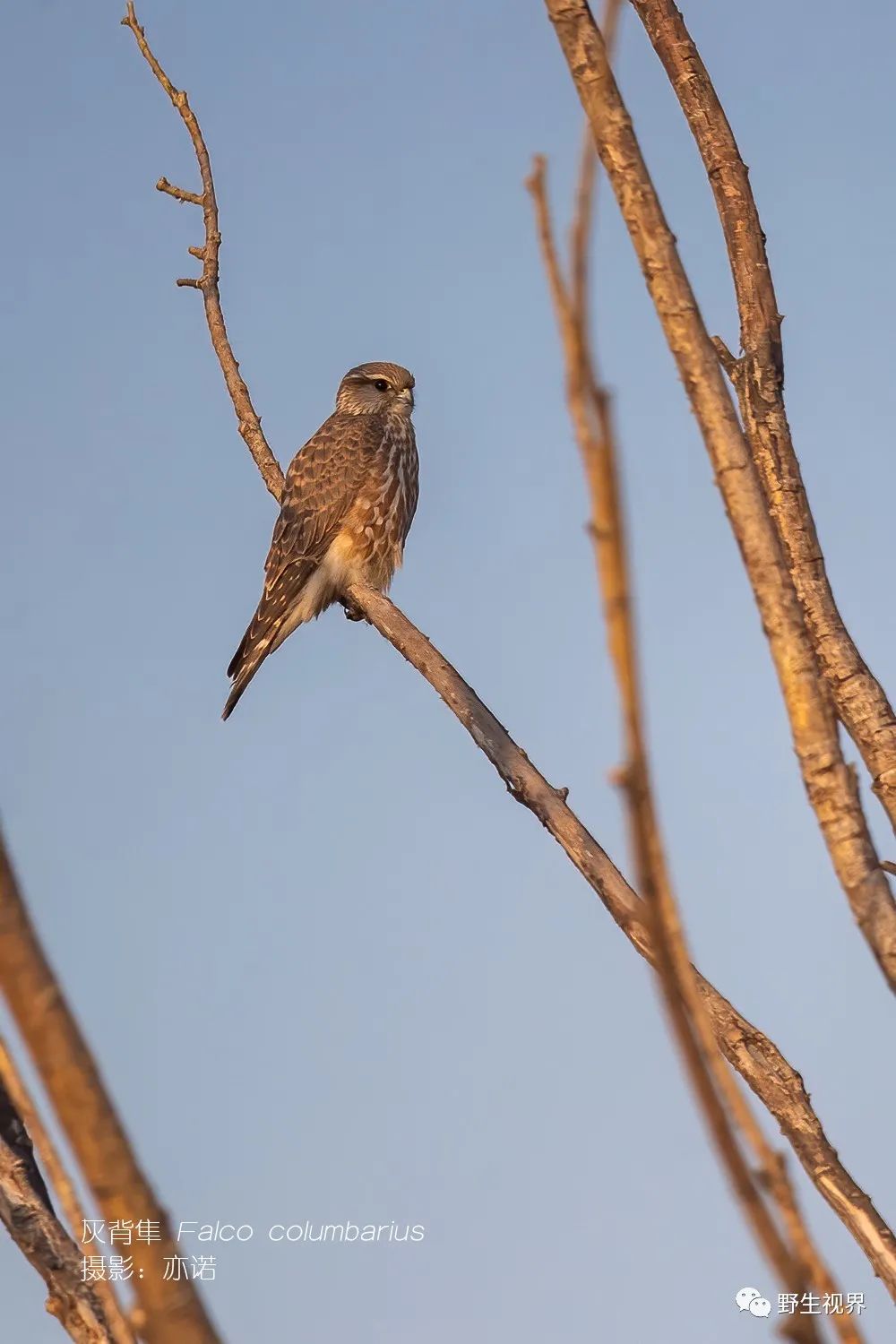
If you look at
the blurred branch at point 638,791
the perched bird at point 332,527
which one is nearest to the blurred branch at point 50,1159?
the blurred branch at point 638,791

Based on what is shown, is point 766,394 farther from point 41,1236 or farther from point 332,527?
point 332,527

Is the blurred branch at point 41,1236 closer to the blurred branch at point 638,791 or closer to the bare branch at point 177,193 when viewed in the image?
the blurred branch at point 638,791

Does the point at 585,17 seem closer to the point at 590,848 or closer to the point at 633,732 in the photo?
the point at 633,732

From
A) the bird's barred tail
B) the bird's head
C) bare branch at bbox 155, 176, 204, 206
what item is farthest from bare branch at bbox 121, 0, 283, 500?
the bird's head

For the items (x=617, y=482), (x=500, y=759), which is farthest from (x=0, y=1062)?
(x=500, y=759)

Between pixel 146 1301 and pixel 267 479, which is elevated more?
pixel 267 479

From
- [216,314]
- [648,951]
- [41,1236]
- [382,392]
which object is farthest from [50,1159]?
[382,392]

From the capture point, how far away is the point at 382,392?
9266mm

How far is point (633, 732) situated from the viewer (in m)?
0.78

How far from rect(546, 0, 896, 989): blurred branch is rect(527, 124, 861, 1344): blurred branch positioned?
56cm

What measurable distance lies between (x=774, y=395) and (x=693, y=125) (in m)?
0.73

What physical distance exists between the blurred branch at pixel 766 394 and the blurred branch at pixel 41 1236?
1513mm

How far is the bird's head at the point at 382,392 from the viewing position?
30.1 feet

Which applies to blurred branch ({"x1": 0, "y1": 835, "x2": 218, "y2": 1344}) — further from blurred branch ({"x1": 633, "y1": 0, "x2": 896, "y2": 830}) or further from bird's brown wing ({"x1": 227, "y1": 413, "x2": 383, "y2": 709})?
bird's brown wing ({"x1": 227, "y1": 413, "x2": 383, "y2": 709})
